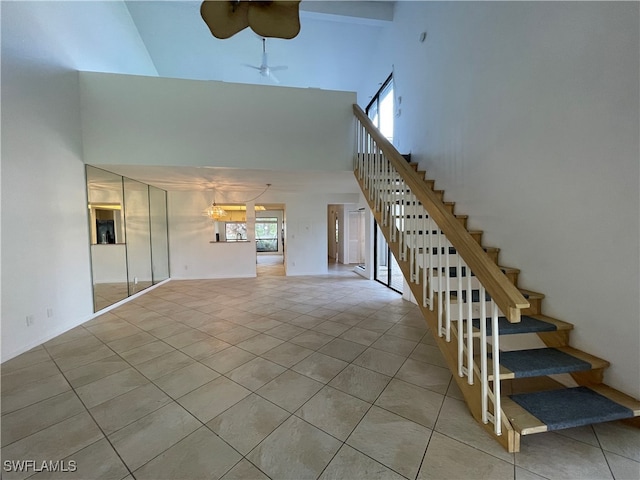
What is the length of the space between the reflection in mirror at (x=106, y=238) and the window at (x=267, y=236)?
9.89m

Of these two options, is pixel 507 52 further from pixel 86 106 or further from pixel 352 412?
pixel 86 106

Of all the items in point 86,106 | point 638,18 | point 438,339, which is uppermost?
point 86,106

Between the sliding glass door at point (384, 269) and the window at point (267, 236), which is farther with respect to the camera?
the window at point (267, 236)

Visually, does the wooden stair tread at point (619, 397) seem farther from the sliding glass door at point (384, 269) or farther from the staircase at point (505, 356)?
the sliding glass door at point (384, 269)

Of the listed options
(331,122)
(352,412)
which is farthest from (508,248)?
(331,122)

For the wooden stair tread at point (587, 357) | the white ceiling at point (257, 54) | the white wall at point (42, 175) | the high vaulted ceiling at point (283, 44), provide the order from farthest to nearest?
the high vaulted ceiling at point (283, 44) → the white ceiling at point (257, 54) → the white wall at point (42, 175) → the wooden stair tread at point (587, 357)

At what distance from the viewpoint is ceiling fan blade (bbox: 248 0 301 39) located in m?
2.01

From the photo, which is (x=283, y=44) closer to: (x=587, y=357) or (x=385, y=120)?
(x=385, y=120)

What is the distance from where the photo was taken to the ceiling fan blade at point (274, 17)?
6.58ft

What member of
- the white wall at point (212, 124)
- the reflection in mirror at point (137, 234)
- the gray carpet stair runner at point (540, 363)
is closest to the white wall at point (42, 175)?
the white wall at point (212, 124)

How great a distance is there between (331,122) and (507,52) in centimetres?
242

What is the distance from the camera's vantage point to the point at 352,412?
1776mm

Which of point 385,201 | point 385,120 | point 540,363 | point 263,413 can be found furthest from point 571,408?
point 385,120

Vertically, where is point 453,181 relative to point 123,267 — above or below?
above
